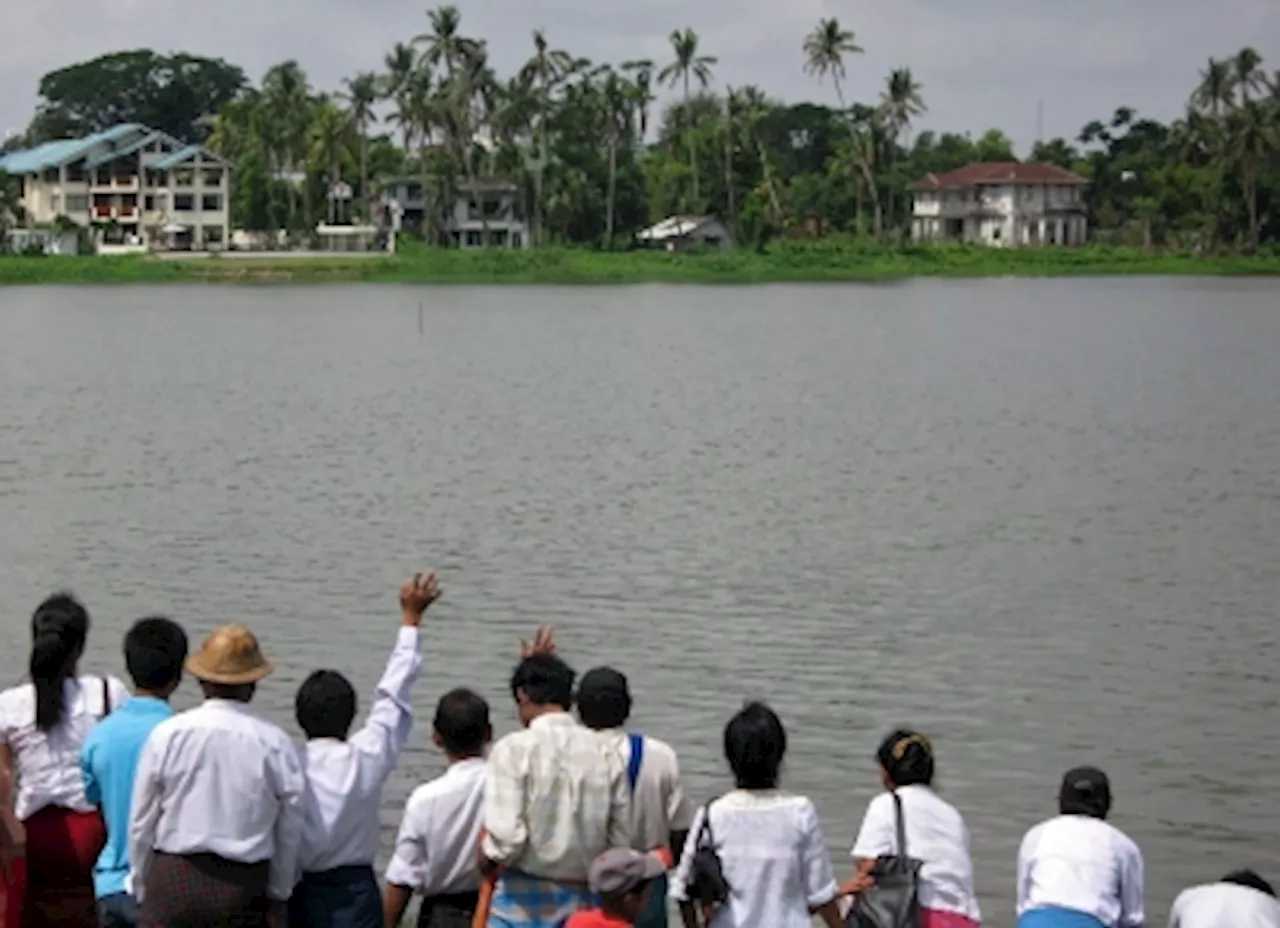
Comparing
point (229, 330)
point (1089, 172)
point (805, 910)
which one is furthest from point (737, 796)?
point (1089, 172)

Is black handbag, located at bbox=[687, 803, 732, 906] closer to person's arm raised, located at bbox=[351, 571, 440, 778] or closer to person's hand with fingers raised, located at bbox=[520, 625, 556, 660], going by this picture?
person's hand with fingers raised, located at bbox=[520, 625, 556, 660]

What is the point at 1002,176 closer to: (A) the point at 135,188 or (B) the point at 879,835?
(A) the point at 135,188

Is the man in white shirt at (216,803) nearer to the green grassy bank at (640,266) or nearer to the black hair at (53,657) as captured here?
the black hair at (53,657)

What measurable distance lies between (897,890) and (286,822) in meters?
1.89

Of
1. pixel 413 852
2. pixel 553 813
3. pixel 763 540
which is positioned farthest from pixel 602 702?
pixel 763 540

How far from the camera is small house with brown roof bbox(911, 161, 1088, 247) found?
144 m

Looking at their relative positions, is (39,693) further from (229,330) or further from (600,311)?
(600,311)

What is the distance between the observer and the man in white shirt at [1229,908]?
6730 mm

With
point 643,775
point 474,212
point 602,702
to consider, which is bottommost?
point 643,775

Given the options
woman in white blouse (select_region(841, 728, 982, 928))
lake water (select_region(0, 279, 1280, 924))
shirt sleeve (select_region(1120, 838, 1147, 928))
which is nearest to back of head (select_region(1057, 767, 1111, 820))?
shirt sleeve (select_region(1120, 838, 1147, 928))

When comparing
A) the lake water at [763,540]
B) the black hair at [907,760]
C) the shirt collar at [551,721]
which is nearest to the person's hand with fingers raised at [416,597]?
the shirt collar at [551,721]

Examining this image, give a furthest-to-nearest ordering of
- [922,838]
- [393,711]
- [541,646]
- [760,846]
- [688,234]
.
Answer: [688,234]
[541,646]
[922,838]
[393,711]
[760,846]

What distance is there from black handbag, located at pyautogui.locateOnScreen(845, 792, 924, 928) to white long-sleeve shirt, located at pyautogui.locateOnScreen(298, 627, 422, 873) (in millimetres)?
1533

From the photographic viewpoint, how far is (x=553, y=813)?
21.7 ft
